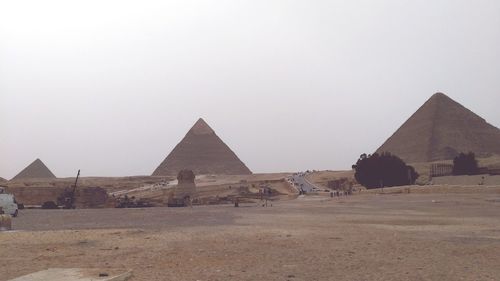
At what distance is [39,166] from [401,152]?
79.3m

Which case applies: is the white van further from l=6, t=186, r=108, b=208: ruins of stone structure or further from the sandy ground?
l=6, t=186, r=108, b=208: ruins of stone structure

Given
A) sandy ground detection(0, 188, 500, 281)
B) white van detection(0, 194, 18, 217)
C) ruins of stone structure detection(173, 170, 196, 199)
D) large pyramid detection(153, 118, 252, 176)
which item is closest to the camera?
sandy ground detection(0, 188, 500, 281)

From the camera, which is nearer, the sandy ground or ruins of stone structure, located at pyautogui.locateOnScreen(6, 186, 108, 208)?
the sandy ground

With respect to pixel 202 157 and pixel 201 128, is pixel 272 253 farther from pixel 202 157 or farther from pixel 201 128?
pixel 201 128

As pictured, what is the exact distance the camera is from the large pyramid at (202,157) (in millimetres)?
129375

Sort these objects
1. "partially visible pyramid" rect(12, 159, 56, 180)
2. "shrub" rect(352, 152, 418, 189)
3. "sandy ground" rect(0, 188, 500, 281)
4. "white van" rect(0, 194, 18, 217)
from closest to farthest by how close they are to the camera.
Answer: "sandy ground" rect(0, 188, 500, 281)
"white van" rect(0, 194, 18, 217)
"shrub" rect(352, 152, 418, 189)
"partially visible pyramid" rect(12, 159, 56, 180)

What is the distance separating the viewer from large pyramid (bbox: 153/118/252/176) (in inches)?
5094

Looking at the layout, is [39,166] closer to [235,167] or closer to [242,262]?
[235,167]

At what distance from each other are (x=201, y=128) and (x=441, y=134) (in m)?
67.8

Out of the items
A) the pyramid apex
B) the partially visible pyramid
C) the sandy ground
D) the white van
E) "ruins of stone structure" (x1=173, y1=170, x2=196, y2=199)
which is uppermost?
the pyramid apex

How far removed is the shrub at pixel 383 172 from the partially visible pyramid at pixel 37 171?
85.4m

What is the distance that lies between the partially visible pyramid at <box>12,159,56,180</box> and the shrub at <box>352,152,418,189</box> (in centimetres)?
8543

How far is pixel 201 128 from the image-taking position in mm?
143125

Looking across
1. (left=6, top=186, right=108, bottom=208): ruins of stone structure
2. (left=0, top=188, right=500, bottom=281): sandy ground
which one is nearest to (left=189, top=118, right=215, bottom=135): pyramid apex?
(left=6, top=186, right=108, bottom=208): ruins of stone structure
